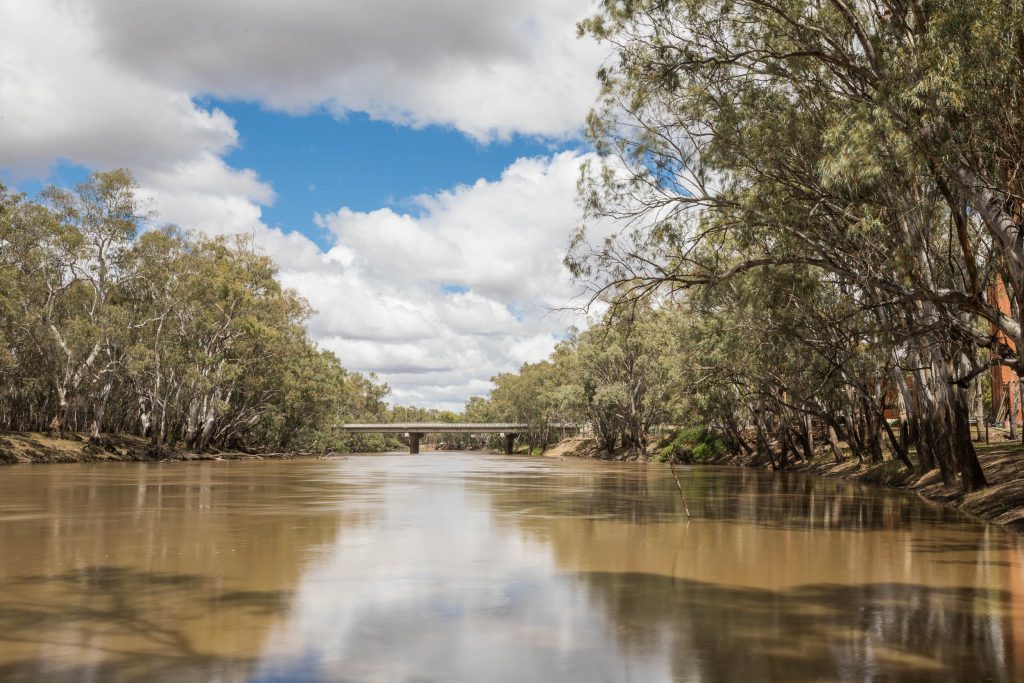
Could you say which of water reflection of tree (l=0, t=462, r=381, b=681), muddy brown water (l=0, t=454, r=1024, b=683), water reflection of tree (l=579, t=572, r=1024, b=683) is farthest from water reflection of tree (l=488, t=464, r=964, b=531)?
water reflection of tree (l=579, t=572, r=1024, b=683)

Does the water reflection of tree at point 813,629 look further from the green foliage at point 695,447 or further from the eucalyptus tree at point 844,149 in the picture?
the green foliage at point 695,447

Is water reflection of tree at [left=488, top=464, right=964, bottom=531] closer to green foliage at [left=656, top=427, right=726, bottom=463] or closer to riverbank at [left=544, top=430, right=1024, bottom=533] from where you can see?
riverbank at [left=544, top=430, right=1024, bottom=533]

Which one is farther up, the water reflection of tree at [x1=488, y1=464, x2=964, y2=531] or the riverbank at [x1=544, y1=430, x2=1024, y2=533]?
the riverbank at [x1=544, y1=430, x2=1024, y2=533]

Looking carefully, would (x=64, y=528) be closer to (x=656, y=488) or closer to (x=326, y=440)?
(x=656, y=488)

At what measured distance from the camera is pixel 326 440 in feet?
295

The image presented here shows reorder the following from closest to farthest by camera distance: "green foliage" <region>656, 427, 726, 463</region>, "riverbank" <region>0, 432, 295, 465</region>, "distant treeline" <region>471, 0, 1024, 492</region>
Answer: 1. "distant treeline" <region>471, 0, 1024, 492</region>
2. "riverbank" <region>0, 432, 295, 465</region>
3. "green foliage" <region>656, 427, 726, 463</region>

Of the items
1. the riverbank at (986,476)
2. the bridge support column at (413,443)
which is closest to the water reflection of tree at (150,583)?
the riverbank at (986,476)

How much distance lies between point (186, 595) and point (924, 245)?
15.4 meters

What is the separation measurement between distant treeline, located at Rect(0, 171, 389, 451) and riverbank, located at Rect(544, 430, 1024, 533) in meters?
38.8

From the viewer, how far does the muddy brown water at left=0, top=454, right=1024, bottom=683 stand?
6156mm

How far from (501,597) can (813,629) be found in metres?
3.17

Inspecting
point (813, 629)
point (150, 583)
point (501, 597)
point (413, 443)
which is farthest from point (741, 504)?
point (413, 443)

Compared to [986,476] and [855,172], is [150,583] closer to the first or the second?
[855,172]

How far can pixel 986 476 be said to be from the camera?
2247 cm
